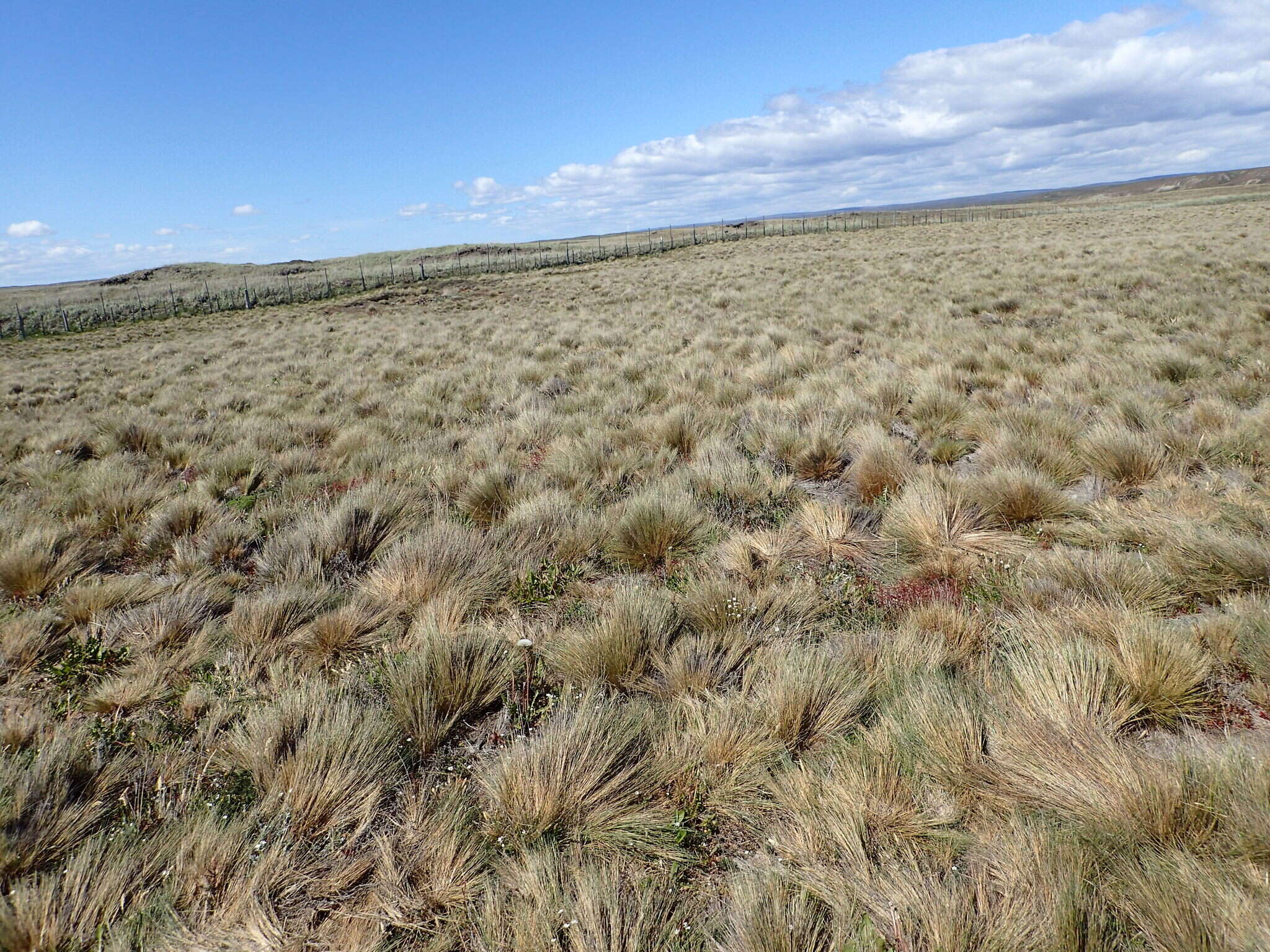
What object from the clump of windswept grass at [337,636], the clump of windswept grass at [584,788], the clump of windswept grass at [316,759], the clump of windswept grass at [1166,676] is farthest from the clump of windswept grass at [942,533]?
the clump of windswept grass at [337,636]

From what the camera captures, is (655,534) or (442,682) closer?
(442,682)

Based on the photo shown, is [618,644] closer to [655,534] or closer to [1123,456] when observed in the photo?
[655,534]

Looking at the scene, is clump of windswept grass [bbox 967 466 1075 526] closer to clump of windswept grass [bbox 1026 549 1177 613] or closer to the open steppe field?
the open steppe field

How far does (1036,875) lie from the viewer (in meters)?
1.73

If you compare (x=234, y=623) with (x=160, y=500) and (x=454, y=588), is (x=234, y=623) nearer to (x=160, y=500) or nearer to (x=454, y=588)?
(x=454, y=588)

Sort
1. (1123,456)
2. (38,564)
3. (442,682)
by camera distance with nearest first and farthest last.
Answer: (442,682) → (38,564) → (1123,456)

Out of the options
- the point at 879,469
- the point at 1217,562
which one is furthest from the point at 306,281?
the point at 1217,562

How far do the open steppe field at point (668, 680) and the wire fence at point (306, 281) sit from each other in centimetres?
3542

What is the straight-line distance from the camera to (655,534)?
14.4 ft

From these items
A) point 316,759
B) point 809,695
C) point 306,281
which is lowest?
point 809,695

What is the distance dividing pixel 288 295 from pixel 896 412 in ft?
140

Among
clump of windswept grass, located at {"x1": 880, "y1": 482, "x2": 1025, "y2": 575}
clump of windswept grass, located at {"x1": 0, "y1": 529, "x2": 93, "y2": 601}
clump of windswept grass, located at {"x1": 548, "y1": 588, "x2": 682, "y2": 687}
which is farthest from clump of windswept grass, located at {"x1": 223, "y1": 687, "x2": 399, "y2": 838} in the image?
clump of windswept grass, located at {"x1": 880, "y1": 482, "x2": 1025, "y2": 575}

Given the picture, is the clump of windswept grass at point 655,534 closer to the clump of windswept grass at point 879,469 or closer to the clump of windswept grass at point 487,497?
the clump of windswept grass at point 487,497

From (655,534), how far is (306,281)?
55170 millimetres
